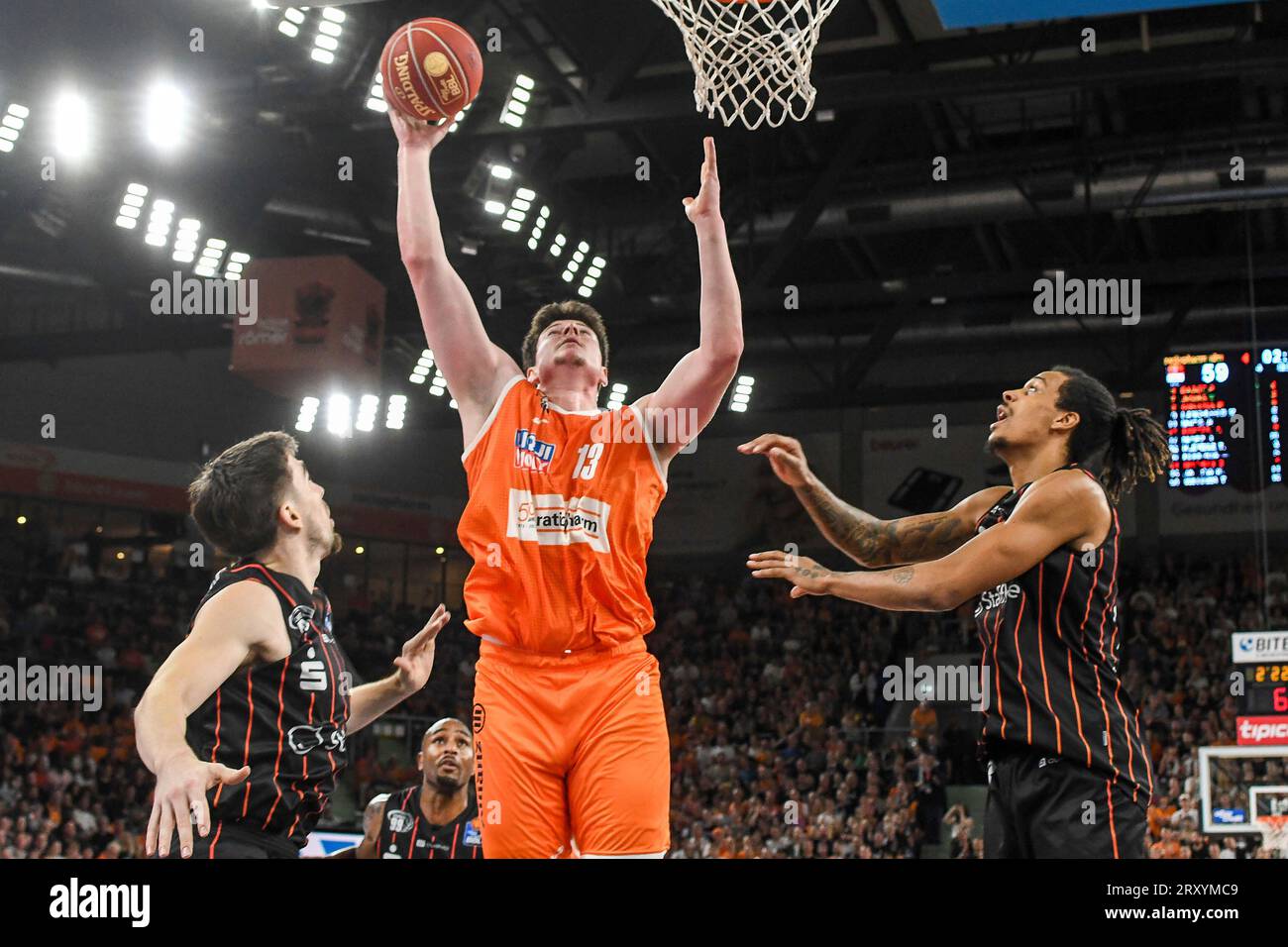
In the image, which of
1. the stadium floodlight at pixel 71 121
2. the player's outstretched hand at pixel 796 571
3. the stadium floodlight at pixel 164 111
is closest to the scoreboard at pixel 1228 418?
the player's outstretched hand at pixel 796 571

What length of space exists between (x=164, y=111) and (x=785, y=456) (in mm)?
9990

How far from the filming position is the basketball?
454cm

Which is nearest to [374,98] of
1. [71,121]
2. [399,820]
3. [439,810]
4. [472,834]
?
A: [71,121]

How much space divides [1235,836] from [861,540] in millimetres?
8999

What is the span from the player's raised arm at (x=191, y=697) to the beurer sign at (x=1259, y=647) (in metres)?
9.24

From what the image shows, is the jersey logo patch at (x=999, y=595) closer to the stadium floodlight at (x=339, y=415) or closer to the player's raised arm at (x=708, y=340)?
the player's raised arm at (x=708, y=340)

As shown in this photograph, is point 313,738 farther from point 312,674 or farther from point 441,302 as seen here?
point 441,302

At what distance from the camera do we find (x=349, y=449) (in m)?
22.8

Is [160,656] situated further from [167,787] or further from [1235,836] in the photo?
[167,787]

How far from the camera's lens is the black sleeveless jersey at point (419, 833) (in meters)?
6.75

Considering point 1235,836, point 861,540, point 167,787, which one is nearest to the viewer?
point 167,787

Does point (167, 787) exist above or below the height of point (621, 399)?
below

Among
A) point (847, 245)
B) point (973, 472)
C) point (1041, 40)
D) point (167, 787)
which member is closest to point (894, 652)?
point (973, 472)
